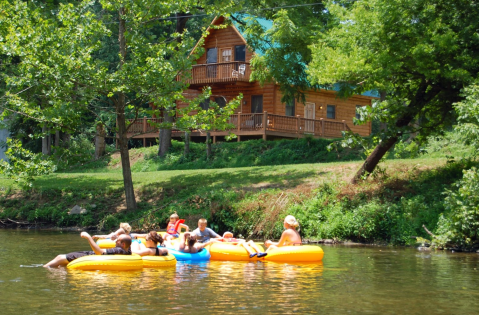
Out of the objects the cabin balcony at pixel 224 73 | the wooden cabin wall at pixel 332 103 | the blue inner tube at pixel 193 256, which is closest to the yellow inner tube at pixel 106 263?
the blue inner tube at pixel 193 256

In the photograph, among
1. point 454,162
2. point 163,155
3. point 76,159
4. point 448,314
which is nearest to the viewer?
point 448,314

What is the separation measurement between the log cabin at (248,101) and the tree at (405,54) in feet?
48.3

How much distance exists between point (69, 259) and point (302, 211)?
9.03m

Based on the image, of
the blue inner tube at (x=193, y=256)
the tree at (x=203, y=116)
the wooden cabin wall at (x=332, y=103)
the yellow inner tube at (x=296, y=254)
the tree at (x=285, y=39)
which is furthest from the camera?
the wooden cabin wall at (x=332, y=103)

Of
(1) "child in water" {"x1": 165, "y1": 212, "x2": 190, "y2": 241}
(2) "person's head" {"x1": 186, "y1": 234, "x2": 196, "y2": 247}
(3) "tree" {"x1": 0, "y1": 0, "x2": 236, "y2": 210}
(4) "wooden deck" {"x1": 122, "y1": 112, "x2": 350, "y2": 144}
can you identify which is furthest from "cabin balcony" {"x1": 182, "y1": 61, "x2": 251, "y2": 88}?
(2) "person's head" {"x1": 186, "y1": 234, "x2": 196, "y2": 247}

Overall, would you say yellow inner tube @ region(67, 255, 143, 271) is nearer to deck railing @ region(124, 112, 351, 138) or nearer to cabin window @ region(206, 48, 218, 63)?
deck railing @ region(124, 112, 351, 138)

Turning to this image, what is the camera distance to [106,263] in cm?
1343

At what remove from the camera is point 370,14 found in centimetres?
1938

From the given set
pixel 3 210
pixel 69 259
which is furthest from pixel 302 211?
pixel 3 210

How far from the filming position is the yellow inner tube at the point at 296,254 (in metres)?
15.5

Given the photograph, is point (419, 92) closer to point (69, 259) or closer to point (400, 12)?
point (400, 12)

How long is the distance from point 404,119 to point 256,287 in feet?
37.2

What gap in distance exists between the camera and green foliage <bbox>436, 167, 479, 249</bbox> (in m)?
16.7

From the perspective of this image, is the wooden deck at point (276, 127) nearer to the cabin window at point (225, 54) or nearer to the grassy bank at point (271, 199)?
the cabin window at point (225, 54)
